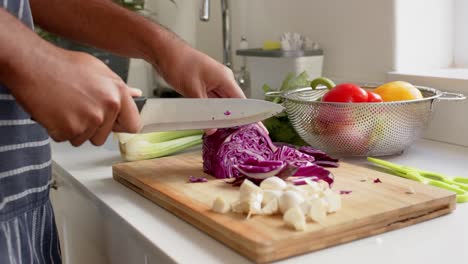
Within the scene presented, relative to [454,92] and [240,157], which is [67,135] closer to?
[240,157]

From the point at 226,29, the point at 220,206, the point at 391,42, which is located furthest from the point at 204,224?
the point at 226,29

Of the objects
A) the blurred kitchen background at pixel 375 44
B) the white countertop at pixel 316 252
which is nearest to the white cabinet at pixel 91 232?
the white countertop at pixel 316 252

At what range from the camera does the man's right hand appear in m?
0.65

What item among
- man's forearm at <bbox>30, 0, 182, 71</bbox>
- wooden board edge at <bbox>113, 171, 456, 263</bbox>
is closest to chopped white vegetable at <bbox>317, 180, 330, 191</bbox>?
wooden board edge at <bbox>113, 171, 456, 263</bbox>

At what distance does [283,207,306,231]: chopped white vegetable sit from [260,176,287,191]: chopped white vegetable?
95 mm

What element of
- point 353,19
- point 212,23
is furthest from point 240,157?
point 212,23

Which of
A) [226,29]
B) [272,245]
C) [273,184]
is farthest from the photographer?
[226,29]

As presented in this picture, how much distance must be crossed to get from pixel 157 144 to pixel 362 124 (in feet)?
1.27

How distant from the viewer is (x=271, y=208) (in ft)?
2.38

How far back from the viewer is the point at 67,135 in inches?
26.9

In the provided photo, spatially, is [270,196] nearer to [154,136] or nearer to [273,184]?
[273,184]

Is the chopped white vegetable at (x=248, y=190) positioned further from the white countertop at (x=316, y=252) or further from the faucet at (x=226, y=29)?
the faucet at (x=226, y=29)

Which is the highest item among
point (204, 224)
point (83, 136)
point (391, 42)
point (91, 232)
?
point (391, 42)

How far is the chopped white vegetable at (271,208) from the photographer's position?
0.72m
